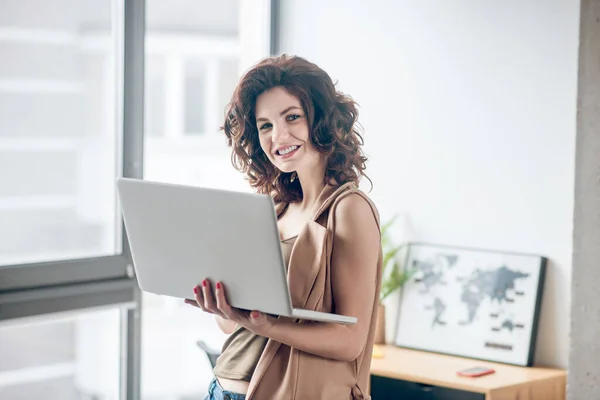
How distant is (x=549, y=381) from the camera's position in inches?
112

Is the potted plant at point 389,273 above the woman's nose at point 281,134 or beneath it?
beneath

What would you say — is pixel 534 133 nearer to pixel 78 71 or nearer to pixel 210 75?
pixel 210 75

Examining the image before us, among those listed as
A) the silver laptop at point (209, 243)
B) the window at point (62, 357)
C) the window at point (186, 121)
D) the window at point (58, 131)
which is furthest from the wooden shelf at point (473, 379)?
the silver laptop at point (209, 243)

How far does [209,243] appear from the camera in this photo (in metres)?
1.56

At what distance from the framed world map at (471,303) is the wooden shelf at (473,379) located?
2.4 inches

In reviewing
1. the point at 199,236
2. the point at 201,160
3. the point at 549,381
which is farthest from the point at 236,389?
the point at 201,160

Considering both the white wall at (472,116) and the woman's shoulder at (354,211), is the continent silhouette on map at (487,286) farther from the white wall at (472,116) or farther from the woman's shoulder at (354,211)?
the woman's shoulder at (354,211)

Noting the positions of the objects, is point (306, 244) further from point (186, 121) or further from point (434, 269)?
point (186, 121)

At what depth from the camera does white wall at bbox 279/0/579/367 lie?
292cm

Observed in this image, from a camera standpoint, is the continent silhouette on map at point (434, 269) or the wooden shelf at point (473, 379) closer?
the wooden shelf at point (473, 379)

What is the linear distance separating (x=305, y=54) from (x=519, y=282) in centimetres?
140

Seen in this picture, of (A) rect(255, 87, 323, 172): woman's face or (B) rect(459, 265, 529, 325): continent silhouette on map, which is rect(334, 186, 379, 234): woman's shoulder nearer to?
(A) rect(255, 87, 323, 172): woman's face

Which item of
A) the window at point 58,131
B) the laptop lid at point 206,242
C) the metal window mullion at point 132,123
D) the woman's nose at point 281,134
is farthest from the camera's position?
the metal window mullion at point 132,123

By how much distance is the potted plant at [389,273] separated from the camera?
3279mm
